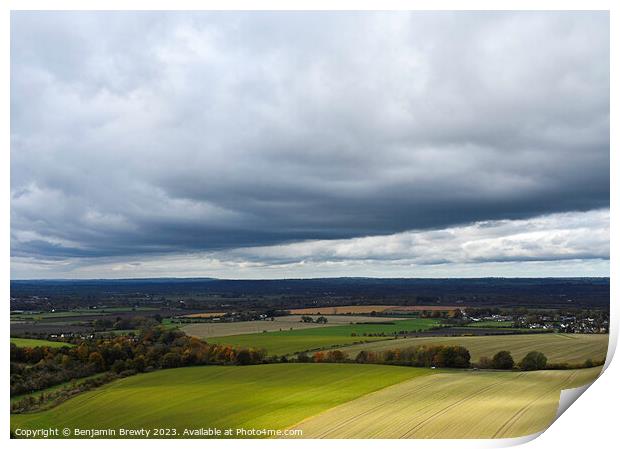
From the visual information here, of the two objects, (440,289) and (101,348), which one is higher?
(440,289)

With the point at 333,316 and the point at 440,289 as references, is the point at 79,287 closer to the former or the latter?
the point at 333,316

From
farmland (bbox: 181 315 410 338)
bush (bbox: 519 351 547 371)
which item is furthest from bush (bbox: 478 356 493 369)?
farmland (bbox: 181 315 410 338)

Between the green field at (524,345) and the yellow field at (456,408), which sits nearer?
the yellow field at (456,408)

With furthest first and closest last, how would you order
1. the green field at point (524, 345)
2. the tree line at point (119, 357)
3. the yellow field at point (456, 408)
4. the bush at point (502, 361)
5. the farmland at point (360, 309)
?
1. the farmland at point (360, 309)
2. the bush at point (502, 361)
3. the green field at point (524, 345)
4. the tree line at point (119, 357)
5. the yellow field at point (456, 408)

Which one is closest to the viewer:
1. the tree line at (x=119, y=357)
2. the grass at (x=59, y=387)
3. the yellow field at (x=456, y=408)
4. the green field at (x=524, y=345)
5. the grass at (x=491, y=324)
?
the yellow field at (x=456, y=408)

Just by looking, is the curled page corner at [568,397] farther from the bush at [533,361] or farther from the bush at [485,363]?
the bush at [485,363]

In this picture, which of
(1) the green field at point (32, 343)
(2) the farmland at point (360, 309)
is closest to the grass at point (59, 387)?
(1) the green field at point (32, 343)

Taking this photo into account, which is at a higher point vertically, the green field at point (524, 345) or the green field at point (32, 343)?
the green field at point (32, 343)
